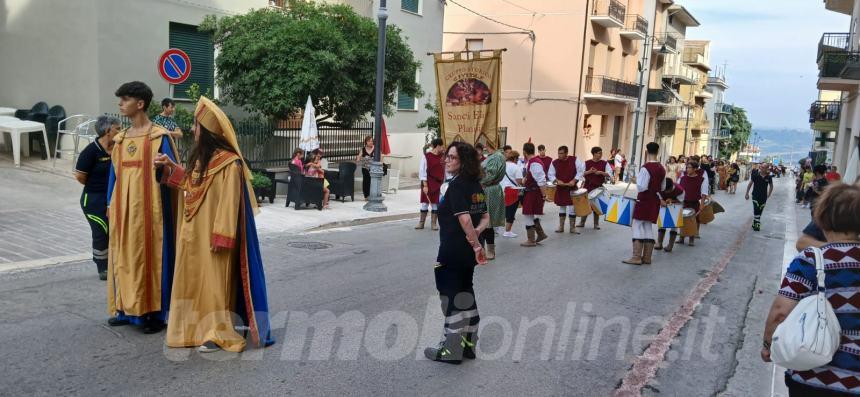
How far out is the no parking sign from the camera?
10.3 meters

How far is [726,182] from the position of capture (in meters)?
36.9

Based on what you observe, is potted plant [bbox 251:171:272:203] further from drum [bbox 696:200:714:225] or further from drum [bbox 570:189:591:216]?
drum [bbox 696:200:714:225]

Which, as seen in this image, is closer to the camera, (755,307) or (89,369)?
(89,369)

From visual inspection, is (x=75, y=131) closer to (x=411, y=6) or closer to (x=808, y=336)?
(x=411, y=6)

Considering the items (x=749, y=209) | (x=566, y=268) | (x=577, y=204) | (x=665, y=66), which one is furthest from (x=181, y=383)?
(x=665, y=66)

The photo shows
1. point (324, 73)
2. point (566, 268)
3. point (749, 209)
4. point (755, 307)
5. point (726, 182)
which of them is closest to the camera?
point (755, 307)

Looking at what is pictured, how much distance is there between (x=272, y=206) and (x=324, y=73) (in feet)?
11.6

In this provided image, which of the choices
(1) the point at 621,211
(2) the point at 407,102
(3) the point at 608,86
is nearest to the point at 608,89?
(3) the point at 608,86

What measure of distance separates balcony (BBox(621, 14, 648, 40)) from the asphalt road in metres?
30.2

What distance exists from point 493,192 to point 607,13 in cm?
2663

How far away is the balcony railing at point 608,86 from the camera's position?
33.9m

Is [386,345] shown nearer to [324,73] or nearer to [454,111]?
[454,111]

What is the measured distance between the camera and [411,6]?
22.9m

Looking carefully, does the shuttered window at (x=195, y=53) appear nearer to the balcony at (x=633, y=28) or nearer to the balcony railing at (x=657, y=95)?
the balcony at (x=633, y=28)
